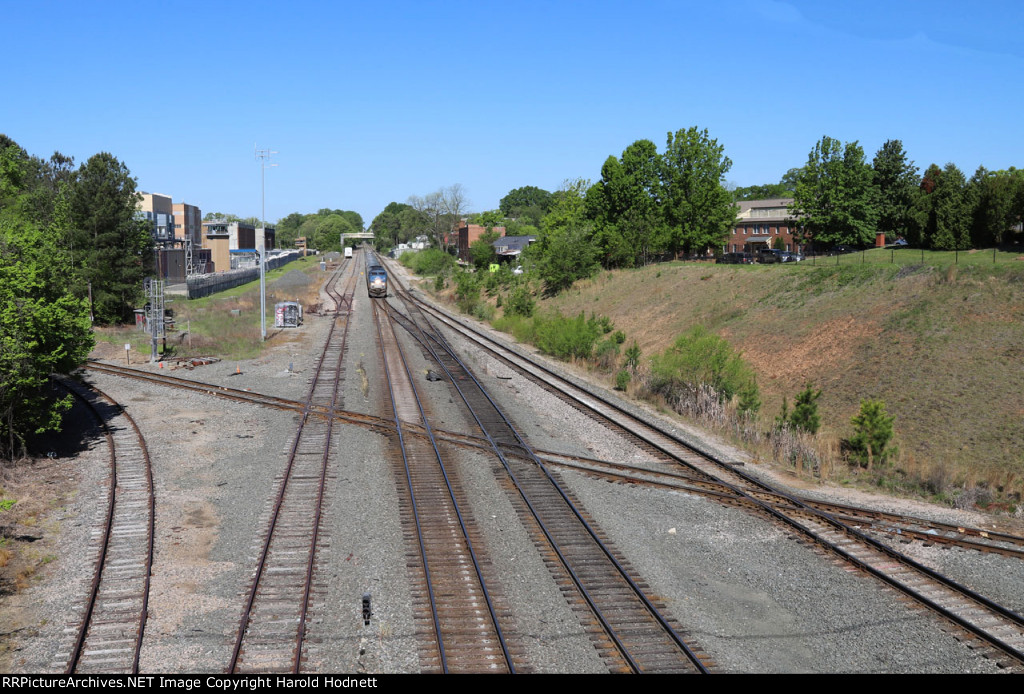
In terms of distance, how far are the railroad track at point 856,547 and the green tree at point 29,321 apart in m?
14.7

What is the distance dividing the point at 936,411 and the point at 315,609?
70.5ft

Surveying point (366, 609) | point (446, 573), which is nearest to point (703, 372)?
point (446, 573)

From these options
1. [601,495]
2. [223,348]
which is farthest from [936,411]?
[223,348]

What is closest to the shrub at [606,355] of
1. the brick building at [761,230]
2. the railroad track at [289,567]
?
the railroad track at [289,567]

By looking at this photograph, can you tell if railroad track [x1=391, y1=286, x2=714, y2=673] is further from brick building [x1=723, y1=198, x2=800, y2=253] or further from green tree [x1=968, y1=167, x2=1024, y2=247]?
brick building [x1=723, y1=198, x2=800, y2=253]

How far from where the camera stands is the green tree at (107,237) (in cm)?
4172

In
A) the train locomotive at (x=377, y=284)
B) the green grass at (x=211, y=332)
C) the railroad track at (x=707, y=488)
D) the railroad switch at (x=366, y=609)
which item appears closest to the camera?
the railroad switch at (x=366, y=609)

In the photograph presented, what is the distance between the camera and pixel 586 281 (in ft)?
199

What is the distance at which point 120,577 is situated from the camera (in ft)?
39.5

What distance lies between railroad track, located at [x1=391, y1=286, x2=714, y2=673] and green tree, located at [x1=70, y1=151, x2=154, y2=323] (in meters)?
32.2

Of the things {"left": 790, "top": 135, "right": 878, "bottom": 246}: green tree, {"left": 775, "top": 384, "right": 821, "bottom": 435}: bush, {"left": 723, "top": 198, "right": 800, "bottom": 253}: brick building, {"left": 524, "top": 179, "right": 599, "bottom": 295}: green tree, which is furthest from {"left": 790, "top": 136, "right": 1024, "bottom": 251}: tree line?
{"left": 775, "top": 384, "right": 821, "bottom": 435}: bush

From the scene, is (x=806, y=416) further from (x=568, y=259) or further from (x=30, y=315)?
(x=568, y=259)

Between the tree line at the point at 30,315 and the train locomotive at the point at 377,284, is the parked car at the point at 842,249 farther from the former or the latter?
the tree line at the point at 30,315

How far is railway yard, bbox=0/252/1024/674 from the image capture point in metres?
9.98
